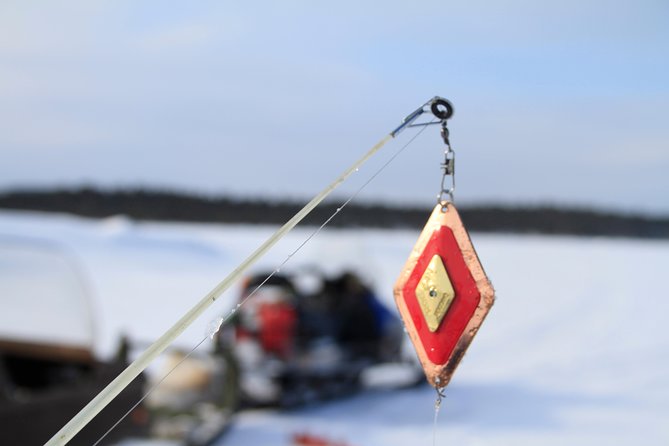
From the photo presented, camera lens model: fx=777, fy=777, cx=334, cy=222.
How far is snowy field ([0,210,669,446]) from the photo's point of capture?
16.6ft

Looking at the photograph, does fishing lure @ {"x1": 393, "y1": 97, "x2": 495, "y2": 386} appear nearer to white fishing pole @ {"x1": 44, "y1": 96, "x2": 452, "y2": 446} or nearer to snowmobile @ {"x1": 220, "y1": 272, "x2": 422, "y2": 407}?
white fishing pole @ {"x1": 44, "y1": 96, "x2": 452, "y2": 446}

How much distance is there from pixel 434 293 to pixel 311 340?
6370mm

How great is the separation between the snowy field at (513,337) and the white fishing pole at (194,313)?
23cm

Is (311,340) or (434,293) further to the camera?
(311,340)

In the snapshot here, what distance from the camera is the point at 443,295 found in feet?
2.96

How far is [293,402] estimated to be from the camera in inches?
269

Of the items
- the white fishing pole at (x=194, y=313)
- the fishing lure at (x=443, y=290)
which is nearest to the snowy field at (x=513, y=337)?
the fishing lure at (x=443, y=290)

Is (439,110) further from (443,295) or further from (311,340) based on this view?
(311,340)

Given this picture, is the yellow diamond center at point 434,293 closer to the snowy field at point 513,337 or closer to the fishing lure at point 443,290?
the fishing lure at point 443,290

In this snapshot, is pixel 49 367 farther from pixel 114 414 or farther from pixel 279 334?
pixel 279 334

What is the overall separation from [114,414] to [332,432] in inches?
86.4

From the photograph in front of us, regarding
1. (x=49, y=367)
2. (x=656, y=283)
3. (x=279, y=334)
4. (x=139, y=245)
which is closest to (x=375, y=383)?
(x=279, y=334)

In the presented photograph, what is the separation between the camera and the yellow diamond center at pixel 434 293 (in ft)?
2.95

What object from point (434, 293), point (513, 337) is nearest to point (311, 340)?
point (513, 337)
